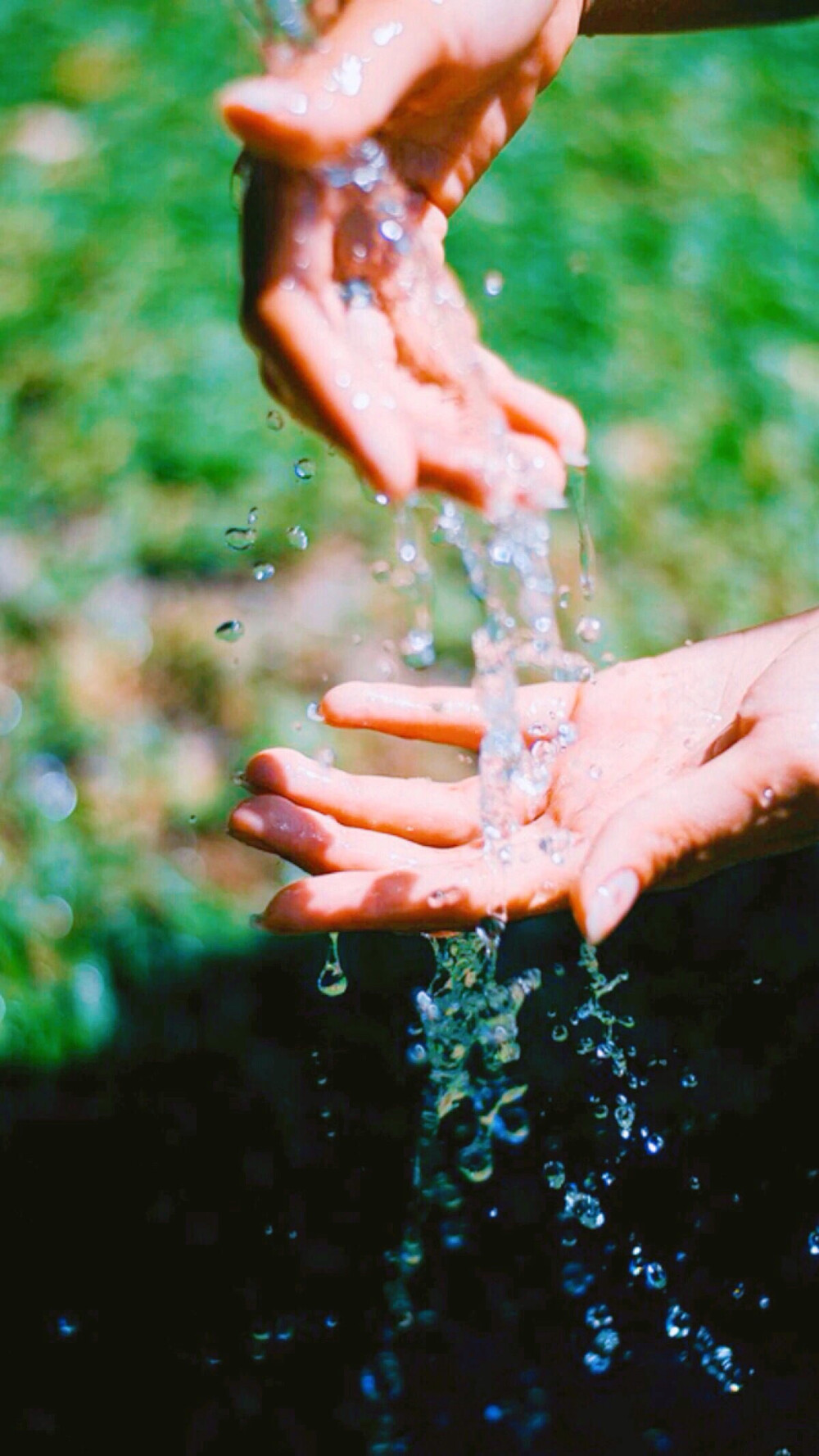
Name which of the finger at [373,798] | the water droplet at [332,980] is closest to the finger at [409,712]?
the finger at [373,798]

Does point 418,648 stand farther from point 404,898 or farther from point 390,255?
point 390,255

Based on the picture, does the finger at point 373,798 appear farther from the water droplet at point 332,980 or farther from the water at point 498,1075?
the water droplet at point 332,980

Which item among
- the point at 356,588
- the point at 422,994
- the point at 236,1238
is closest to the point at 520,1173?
the point at 422,994

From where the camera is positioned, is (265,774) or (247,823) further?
(265,774)

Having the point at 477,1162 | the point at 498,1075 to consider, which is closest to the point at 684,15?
the point at 498,1075

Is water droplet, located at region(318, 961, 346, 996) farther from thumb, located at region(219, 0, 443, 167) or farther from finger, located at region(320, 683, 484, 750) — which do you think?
thumb, located at region(219, 0, 443, 167)

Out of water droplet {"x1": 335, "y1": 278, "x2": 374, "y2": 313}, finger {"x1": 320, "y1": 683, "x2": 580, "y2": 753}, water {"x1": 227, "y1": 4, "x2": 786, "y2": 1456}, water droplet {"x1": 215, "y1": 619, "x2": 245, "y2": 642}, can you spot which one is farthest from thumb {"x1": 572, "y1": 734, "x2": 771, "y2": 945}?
water droplet {"x1": 215, "y1": 619, "x2": 245, "y2": 642}
